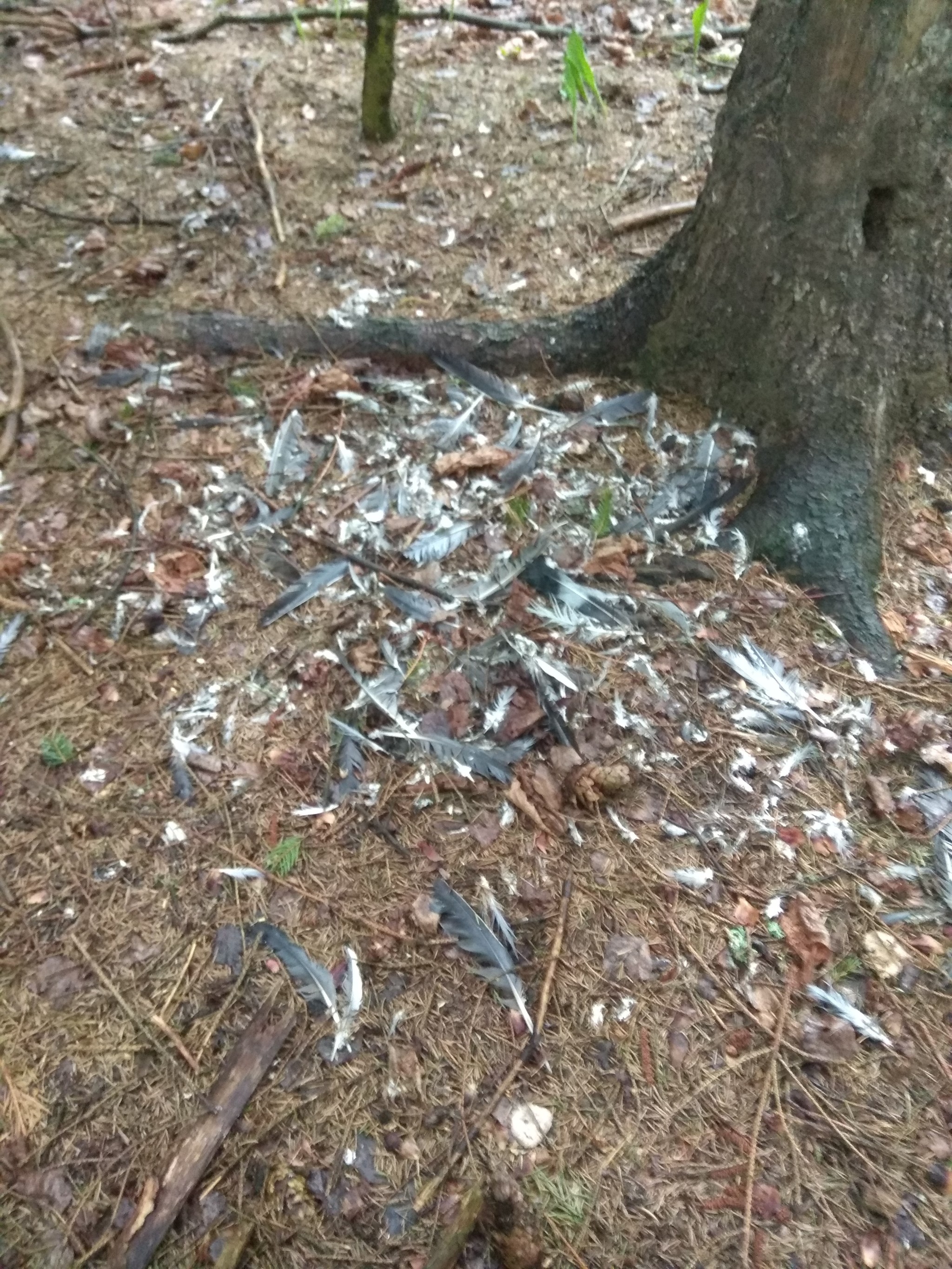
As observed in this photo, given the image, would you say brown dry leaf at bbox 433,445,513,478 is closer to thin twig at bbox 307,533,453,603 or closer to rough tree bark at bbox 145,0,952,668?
thin twig at bbox 307,533,453,603

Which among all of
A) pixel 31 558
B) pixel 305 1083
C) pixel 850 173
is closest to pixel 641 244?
pixel 850 173

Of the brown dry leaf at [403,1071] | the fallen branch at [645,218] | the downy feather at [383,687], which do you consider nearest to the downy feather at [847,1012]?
the brown dry leaf at [403,1071]

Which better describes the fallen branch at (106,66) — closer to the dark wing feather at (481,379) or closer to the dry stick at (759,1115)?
the dark wing feather at (481,379)

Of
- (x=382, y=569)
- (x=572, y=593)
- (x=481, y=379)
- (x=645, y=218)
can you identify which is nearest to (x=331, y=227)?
(x=481, y=379)

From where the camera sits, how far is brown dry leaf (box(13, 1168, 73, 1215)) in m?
1.87

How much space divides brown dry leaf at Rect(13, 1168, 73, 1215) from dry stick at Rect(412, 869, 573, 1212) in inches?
30.6

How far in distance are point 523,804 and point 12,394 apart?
2697 millimetres

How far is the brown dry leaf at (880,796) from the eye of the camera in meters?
2.41

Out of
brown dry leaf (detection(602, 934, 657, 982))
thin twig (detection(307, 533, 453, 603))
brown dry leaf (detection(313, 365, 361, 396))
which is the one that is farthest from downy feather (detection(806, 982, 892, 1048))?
brown dry leaf (detection(313, 365, 361, 396))

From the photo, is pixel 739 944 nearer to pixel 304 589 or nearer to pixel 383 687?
pixel 383 687

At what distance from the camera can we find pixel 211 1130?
1936 mm

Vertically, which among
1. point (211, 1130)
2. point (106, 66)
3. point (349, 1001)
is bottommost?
point (211, 1130)

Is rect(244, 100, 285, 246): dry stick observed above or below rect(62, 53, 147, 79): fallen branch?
below

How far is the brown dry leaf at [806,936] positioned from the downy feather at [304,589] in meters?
1.71
